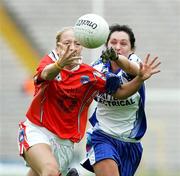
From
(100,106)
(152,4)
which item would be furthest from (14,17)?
(100,106)

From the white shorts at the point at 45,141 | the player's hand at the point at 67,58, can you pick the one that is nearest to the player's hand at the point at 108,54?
the player's hand at the point at 67,58

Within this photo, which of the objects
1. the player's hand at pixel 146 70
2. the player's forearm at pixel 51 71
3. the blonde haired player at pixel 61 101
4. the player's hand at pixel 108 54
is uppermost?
the player's hand at pixel 108 54

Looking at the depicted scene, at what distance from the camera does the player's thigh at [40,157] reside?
8.27 metres

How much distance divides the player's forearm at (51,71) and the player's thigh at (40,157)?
678 mm

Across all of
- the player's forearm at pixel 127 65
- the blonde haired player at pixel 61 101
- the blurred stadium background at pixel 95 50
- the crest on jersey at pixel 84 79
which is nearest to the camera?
the player's forearm at pixel 127 65

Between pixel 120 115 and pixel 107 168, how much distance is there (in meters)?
0.59

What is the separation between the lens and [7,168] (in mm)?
15406

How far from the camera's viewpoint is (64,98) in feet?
28.2

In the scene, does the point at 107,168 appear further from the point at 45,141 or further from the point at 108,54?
the point at 108,54

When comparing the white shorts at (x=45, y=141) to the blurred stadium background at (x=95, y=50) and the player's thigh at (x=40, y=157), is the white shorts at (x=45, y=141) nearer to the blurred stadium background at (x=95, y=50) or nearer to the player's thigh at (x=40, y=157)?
the player's thigh at (x=40, y=157)

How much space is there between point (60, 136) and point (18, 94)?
10720mm

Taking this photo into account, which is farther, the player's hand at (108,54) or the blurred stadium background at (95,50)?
the blurred stadium background at (95,50)

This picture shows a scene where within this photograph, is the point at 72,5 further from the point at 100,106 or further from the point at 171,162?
the point at 100,106

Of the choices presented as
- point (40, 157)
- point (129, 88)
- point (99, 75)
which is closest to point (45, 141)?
point (40, 157)
